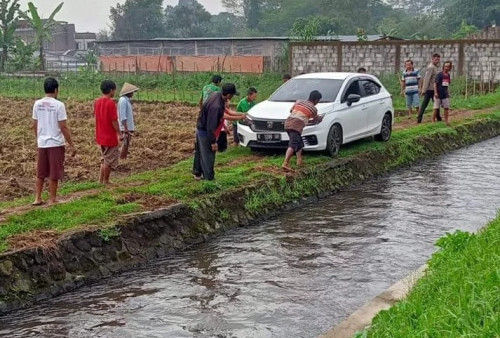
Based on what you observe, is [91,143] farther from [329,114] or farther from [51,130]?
[51,130]

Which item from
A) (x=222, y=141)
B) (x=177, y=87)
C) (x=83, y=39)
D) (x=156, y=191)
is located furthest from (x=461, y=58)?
(x=83, y=39)

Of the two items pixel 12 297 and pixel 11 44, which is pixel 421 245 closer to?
pixel 12 297

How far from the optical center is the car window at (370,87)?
15328mm

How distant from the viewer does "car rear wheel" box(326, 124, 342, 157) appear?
1363 cm

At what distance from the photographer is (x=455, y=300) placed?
5.05 meters

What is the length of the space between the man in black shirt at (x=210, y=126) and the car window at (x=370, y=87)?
17.0 feet

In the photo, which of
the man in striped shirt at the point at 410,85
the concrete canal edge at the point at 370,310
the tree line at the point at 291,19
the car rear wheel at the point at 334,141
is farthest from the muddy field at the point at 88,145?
the tree line at the point at 291,19

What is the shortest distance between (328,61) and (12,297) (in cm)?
2583

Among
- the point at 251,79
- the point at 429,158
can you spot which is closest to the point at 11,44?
the point at 251,79

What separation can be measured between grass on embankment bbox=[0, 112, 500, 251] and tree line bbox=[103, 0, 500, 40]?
45.8 metres

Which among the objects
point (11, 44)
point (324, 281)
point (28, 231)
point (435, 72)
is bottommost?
point (324, 281)

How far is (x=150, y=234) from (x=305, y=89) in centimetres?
641

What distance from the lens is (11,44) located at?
48.1 metres

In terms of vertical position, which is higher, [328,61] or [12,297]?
[328,61]
